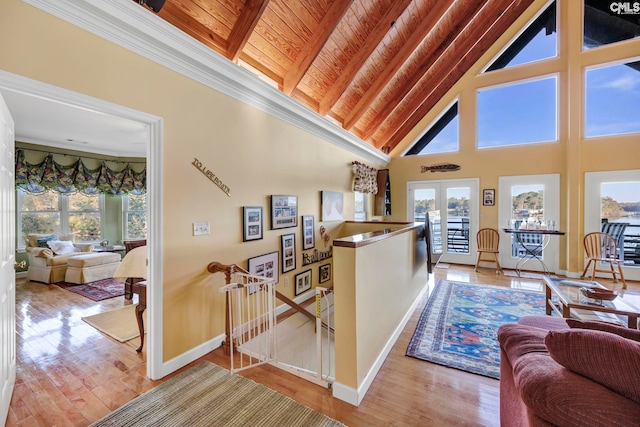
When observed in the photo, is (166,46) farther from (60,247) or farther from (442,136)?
(442,136)

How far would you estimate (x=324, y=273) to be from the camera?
4609 mm

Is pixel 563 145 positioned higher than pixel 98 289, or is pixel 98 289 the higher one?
pixel 563 145

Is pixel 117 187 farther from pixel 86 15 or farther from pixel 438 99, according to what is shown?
pixel 438 99

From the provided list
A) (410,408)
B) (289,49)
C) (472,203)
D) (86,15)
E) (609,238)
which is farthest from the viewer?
(472,203)

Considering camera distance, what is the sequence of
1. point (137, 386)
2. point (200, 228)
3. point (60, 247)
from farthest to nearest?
1. point (60, 247)
2. point (200, 228)
3. point (137, 386)

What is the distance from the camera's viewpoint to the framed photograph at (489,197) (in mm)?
5945

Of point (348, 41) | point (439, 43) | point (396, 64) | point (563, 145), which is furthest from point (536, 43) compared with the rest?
point (348, 41)

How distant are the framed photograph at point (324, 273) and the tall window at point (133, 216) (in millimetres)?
5082

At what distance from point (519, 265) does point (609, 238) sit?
147 centimetres

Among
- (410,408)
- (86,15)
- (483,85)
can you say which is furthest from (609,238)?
(86,15)

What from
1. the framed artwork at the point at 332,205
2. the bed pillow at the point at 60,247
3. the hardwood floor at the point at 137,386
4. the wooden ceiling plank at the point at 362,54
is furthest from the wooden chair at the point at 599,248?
the bed pillow at the point at 60,247

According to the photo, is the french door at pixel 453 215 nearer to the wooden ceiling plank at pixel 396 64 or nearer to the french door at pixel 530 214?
the french door at pixel 530 214

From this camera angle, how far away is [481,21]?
4824 millimetres

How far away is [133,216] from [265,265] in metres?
5.63
